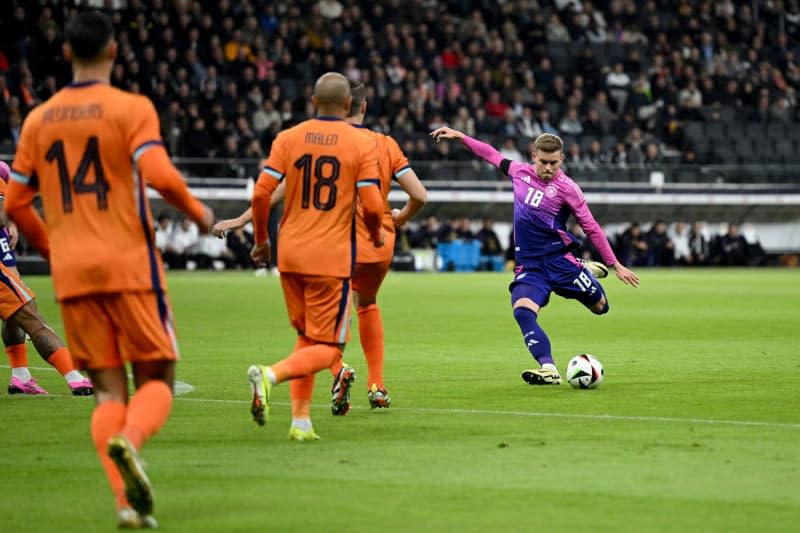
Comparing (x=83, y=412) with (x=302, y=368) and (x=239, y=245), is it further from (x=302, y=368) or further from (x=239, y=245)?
(x=239, y=245)

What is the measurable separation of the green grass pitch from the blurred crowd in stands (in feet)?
63.7

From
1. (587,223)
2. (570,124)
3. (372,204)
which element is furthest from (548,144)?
(570,124)

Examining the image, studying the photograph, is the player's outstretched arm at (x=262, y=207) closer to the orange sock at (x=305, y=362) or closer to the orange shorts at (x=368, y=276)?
the orange sock at (x=305, y=362)

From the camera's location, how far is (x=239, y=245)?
37.6 meters

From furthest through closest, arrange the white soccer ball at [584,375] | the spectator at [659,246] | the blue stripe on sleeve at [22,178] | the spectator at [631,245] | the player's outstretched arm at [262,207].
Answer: the spectator at [659,246] < the spectator at [631,245] < the white soccer ball at [584,375] < the player's outstretched arm at [262,207] < the blue stripe on sleeve at [22,178]

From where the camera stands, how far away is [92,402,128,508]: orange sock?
6051 millimetres

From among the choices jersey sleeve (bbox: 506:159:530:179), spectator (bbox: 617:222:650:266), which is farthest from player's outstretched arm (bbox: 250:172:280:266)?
spectator (bbox: 617:222:650:266)

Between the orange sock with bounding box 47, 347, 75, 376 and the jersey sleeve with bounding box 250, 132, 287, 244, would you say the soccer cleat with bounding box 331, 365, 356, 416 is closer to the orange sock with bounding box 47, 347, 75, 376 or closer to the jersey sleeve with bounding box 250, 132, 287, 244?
the jersey sleeve with bounding box 250, 132, 287, 244

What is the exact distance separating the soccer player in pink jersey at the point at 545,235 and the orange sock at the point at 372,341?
77.9 inches

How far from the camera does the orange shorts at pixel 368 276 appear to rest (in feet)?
33.2

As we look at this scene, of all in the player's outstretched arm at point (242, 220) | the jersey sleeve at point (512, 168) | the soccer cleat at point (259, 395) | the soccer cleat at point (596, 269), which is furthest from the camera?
the soccer cleat at point (596, 269)

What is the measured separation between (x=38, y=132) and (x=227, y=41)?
31568 mm

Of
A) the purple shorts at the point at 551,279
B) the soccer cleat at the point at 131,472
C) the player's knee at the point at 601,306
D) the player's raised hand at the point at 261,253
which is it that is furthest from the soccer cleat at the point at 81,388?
the soccer cleat at the point at 131,472

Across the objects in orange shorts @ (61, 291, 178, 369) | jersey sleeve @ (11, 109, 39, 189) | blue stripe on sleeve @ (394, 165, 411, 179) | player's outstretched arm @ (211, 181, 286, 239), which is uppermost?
jersey sleeve @ (11, 109, 39, 189)
